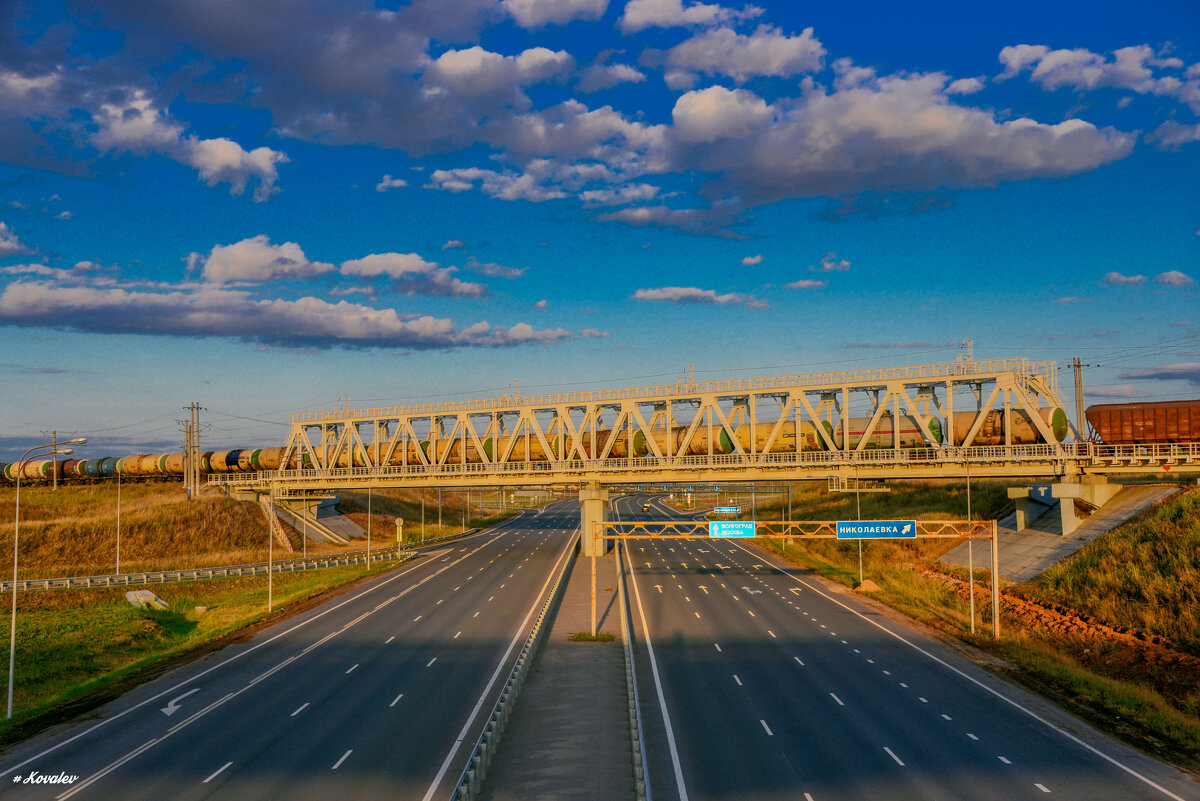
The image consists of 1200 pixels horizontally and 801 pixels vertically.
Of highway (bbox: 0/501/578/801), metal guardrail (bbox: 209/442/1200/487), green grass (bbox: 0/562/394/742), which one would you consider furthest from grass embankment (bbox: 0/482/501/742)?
metal guardrail (bbox: 209/442/1200/487)

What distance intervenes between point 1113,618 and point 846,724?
81.5 feet

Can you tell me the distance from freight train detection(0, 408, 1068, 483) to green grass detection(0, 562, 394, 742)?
10132mm

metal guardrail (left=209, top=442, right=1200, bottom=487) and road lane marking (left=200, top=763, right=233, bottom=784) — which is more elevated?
metal guardrail (left=209, top=442, right=1200, bottom=487)

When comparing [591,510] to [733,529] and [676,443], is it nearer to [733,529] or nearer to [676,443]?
[676,443]

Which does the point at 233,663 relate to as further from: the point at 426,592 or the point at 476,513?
the point at 476,513

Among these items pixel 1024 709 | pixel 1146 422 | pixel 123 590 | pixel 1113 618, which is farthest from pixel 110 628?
pixel 1146 422

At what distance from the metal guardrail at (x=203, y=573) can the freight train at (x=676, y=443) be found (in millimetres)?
8907

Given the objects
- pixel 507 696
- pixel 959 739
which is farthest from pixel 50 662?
pixel 959 739

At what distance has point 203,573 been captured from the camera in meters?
70.4

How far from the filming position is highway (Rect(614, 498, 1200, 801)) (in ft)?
77.0

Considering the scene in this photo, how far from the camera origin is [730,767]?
2489cm

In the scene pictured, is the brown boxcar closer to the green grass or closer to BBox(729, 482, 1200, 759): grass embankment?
BBox(729, 482, 1200, 759): grass embankment

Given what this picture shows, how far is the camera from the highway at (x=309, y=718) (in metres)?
23.8

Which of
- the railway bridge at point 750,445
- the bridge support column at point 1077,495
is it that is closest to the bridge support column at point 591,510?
the railway bridge at point 750,445
